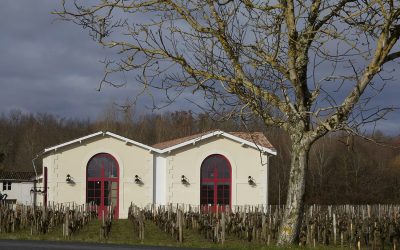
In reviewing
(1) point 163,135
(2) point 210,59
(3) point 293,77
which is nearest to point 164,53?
(2) point 210,59

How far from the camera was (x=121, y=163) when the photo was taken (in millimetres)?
32250

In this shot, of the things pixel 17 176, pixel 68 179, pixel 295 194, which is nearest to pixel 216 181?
pixel 68 179

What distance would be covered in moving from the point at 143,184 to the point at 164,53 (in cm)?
2016

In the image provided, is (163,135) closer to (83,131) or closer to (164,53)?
(83,131)

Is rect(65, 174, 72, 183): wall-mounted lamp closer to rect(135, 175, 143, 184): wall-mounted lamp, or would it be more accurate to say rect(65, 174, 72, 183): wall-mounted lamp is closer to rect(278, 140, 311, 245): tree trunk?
rect(135, 175, 143, 184): wall-mounted lamp

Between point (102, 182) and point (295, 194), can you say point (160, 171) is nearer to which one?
point (102, 182)

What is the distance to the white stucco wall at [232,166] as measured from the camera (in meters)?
32.0

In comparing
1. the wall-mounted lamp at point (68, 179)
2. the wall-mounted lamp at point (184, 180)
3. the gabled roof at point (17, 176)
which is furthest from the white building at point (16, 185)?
the wall-mounted lamp at point (184, 180)

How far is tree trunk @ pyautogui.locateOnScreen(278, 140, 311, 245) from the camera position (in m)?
12.2

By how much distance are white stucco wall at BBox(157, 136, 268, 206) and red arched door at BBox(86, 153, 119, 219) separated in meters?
2.53

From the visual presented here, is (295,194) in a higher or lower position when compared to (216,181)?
lower

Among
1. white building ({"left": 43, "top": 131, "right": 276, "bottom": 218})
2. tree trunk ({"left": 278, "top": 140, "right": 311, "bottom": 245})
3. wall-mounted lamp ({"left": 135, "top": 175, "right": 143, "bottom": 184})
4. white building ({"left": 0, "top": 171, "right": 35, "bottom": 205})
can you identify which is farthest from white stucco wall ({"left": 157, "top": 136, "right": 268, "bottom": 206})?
white building ({"left": 0, "top": 171, "right": 35, "bottom": 205})

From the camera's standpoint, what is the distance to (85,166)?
31.9 m

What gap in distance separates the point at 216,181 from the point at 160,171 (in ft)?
9.07
